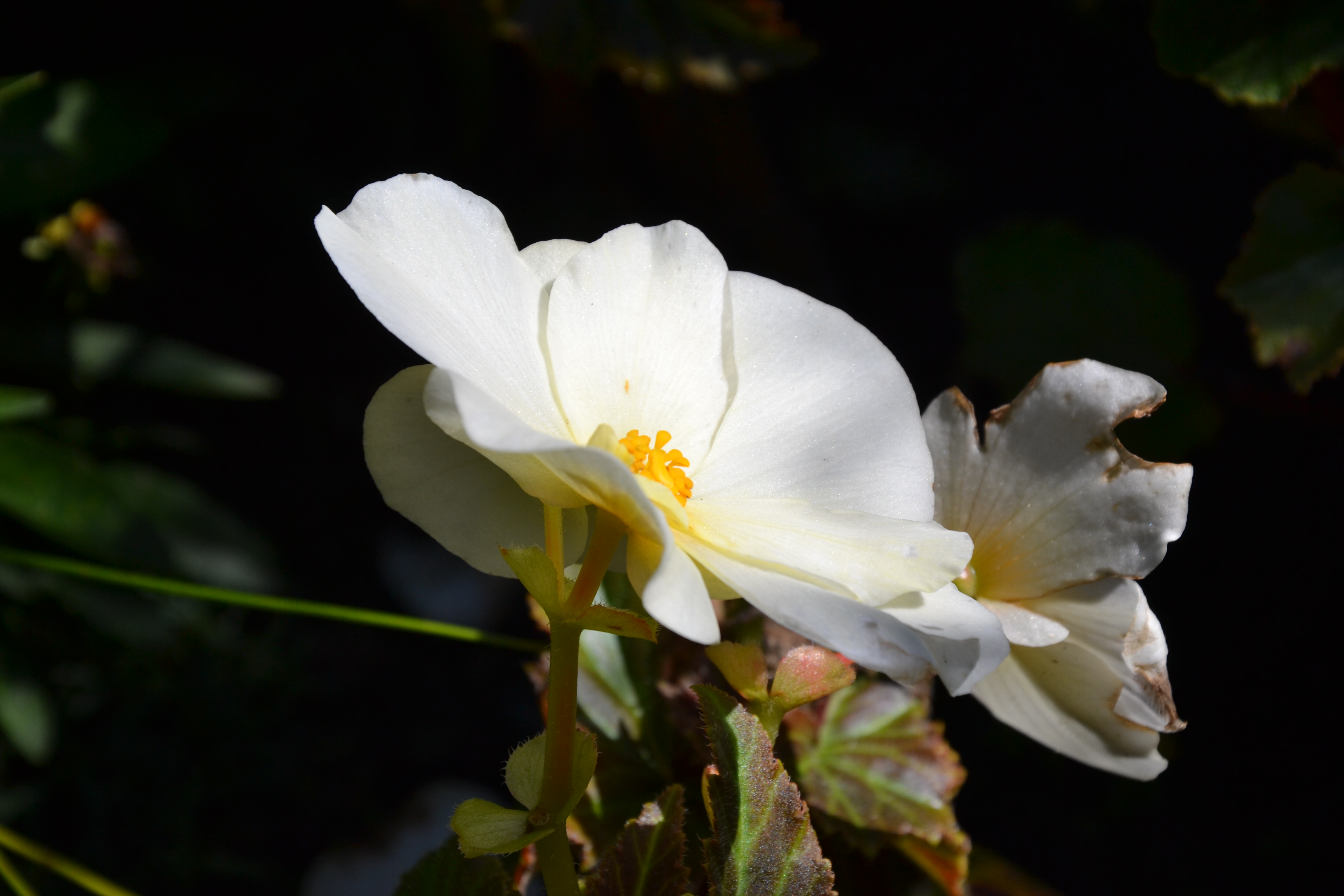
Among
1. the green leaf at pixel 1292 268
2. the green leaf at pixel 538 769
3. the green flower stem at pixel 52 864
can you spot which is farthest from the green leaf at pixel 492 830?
the green leaf at pixel 1292 268

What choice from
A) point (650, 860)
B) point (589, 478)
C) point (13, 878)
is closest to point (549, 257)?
point (589, 478)

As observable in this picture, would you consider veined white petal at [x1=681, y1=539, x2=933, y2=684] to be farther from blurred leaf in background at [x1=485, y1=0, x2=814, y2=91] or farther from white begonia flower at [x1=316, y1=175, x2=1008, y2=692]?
blurred leaf in background at [x1=485, y1=0, x2=814, y2=91]

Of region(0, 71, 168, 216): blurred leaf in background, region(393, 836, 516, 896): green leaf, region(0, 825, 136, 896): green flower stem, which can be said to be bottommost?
region(0, 825, 136, 896): green flower stem

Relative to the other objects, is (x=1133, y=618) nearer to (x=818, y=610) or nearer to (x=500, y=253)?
(x=818, y=610)

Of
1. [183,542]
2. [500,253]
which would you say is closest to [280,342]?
[183,542]

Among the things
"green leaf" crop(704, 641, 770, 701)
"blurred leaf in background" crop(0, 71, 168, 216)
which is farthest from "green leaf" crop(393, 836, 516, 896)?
"blurred leaf in background" crop(0, 71, 168, 216)

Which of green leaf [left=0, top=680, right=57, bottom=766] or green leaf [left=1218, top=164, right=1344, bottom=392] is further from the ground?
green leaf [left=1218, top=164, right=1344, bottom=392]

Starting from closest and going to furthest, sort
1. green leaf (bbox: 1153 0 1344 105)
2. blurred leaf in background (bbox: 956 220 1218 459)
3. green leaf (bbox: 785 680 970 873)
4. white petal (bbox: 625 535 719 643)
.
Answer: white petal (bbox: 625 535 719 643) < green leaf (bbox: 785 680 970 873) < green leaf (bbox: 1153 0 1344 105) < blurred leaf in background (bbox: 956 220 1218 459)

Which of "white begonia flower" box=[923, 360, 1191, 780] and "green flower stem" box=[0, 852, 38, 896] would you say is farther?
"green flower stem" box=[0, 852, 38, 896]

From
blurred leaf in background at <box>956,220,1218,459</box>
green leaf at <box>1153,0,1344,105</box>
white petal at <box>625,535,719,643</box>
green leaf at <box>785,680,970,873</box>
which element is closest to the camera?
white petal at <box>625,535,719,643</box>
